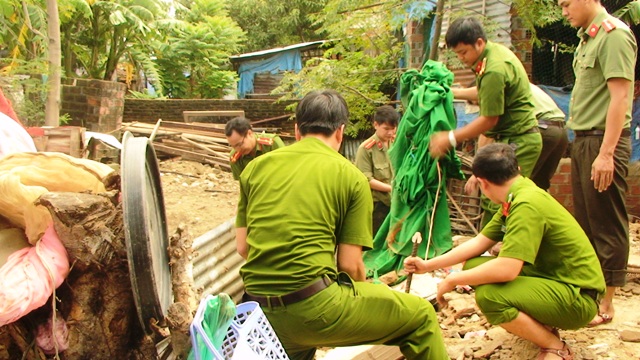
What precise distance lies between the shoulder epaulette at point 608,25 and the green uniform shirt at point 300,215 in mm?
1929

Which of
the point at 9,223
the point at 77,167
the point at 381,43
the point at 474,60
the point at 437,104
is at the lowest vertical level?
the point at 9,223

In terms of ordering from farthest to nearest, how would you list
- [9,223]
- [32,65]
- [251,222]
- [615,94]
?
[32,65], [615,94], [251,222], [9,223]

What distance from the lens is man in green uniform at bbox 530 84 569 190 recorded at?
13.2ft

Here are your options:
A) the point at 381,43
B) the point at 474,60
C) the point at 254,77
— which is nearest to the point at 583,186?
the point at 474,60

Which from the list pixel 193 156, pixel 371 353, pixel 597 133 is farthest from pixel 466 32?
pixel 193 156

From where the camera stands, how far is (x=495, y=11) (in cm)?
781

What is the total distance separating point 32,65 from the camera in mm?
6613

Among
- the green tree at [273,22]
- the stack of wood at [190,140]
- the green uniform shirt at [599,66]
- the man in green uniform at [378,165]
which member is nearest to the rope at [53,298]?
the green uniform shirt at [599,66]

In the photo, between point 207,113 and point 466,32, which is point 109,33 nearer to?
point 207,113

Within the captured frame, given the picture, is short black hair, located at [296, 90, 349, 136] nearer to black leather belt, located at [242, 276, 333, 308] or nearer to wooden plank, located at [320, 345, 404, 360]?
black leather belt, located at [242, 276, 333, 308]

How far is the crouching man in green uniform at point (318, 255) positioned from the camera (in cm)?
234

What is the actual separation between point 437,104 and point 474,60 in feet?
1.49

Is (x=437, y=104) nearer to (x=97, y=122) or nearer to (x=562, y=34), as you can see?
(x=562, y=34)

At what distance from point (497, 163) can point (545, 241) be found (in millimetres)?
465
